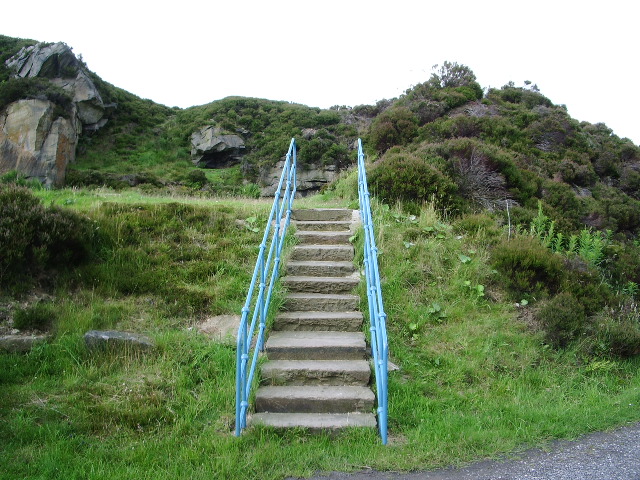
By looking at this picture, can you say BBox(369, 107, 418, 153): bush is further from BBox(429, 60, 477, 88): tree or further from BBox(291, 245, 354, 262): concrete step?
BBox(291, 245, 354, 262): concrete step

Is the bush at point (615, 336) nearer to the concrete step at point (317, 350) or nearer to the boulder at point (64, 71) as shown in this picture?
the concrete step at point (317, 350)

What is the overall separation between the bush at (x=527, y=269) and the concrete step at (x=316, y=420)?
11.7ft

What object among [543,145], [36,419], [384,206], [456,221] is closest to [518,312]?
[456,221]

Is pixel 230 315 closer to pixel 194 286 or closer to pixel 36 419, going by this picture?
pixel 194 286

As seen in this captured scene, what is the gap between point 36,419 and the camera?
4.53 metres

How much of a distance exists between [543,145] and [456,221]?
1162 cm

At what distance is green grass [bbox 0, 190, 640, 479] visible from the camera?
4102mm

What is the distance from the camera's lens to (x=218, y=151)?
91.5 feet

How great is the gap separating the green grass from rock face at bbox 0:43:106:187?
576 inches

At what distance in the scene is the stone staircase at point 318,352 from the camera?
474cm

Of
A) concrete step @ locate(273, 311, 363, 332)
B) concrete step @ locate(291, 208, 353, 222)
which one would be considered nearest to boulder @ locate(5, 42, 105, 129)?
concrete step @ locate(291, 208, 353, 222)

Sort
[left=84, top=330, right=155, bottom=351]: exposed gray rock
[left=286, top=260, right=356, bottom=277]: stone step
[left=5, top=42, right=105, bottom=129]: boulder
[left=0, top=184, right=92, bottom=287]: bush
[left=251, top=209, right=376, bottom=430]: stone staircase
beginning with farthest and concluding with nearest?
[left=5, top=42, right=105, bottom=129]: boulder < [left=286, top=260, right=356, bottom=277]: stone step < [left=0, top=184, right=92, bottom=287]: bush < [left=84, top=330, right=155, bottom=351]: exposed gray rock < [left=251, top=209, right=376, bottom=430]: stone staircase

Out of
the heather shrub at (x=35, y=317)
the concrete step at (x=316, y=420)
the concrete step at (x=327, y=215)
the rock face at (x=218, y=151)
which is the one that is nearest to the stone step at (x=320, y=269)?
the concrete step at (x=327, y=215)

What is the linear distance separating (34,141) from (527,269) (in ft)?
69.9
